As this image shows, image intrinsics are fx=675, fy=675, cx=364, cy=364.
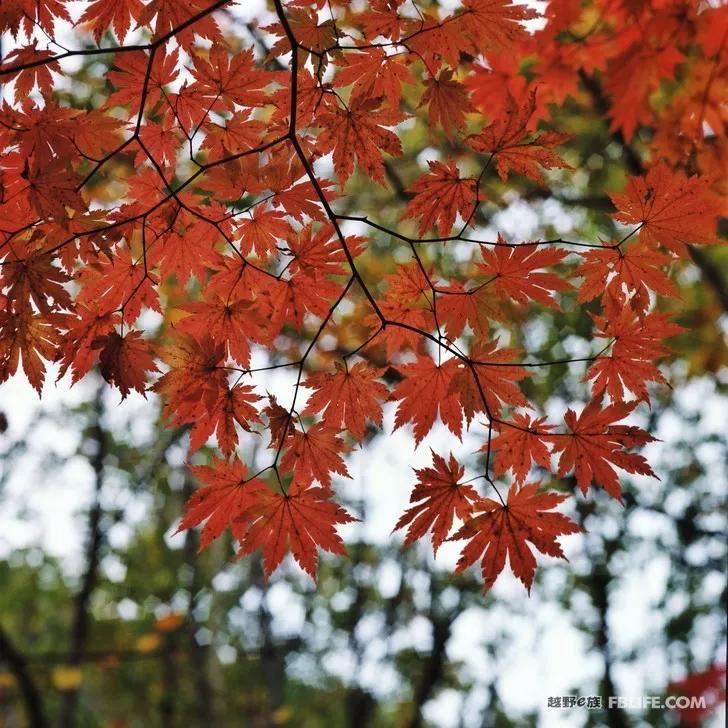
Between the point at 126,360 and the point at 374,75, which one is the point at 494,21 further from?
the point at 126,360

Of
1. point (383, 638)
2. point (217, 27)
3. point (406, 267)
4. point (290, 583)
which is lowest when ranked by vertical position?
point (383, 638)

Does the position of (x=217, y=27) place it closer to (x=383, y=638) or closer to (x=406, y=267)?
(x=406, y=267)

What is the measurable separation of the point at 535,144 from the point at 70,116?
1.31 metres

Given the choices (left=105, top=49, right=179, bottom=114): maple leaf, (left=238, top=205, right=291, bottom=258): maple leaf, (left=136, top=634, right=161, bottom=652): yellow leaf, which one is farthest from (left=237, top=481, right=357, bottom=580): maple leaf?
(left=136, top=634, right=161, bottom=652): yellow leaf

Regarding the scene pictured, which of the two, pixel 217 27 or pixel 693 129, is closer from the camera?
pixel 217 27

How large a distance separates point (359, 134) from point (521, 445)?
99cm

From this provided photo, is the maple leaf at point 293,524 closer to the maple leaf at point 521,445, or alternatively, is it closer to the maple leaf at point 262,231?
the maple leaf at point 521,445

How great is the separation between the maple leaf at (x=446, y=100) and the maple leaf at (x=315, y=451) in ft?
3.36

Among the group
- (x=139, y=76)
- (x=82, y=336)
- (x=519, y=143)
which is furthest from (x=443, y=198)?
(x=82, y=336)

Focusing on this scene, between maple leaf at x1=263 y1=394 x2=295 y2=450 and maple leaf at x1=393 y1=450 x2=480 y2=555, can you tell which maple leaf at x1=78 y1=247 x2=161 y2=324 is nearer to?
maple leaf at x1=263 y1=394 x2=295 y2=450

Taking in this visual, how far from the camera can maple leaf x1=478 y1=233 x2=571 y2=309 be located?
1.82 meters

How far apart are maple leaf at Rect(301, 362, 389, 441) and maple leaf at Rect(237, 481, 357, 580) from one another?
0.22 meters

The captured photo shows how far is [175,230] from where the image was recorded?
1951 millimetres

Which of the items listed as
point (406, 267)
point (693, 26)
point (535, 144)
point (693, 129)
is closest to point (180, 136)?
point (406, 267)
